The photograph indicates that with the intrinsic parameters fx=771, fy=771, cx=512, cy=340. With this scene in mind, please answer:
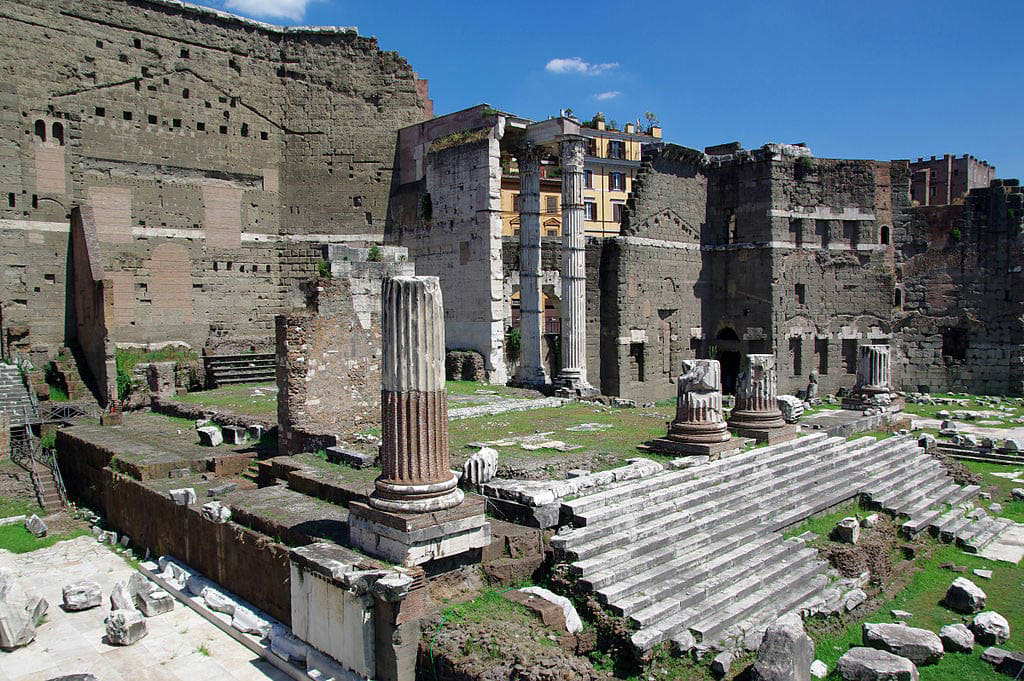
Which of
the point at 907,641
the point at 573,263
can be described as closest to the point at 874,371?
the point at 573,263

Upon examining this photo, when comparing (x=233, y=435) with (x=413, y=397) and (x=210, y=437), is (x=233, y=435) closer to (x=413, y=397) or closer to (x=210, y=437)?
(x=210, y=437)

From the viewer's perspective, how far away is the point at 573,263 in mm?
23938

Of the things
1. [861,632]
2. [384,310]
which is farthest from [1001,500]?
[384,310]

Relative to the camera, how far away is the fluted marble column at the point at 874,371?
21.2m

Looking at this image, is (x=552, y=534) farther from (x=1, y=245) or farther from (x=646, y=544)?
(x=1, y=245)

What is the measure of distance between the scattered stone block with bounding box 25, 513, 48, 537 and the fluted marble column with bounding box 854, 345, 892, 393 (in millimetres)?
19641

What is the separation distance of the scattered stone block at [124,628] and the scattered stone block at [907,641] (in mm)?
8407

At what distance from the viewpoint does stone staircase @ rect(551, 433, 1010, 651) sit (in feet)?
27.5

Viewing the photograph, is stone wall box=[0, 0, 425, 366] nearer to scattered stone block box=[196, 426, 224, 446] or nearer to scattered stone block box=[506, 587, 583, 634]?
scattered stone block box=[196, 426, 224, 446]

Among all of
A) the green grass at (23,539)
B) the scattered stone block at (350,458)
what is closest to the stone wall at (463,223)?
Answer: the scattered stone block at (350,458)

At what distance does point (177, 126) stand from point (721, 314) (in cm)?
2026

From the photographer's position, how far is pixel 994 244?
27094 mm

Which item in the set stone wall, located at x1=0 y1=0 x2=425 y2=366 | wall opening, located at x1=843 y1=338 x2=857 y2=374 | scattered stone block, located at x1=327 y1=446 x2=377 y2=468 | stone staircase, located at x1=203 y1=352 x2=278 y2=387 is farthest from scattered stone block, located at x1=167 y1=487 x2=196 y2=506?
wall opening, located at x1=843 y1=338 x2=857 y2=374

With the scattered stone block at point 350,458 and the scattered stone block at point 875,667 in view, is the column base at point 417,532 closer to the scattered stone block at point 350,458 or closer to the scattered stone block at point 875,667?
the scattered stone block at point 350,458
